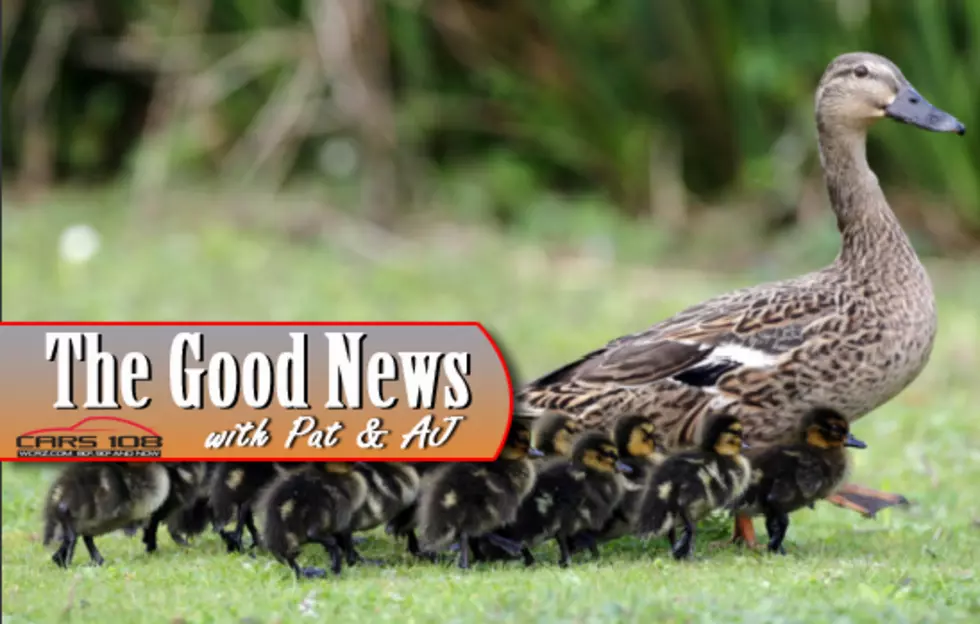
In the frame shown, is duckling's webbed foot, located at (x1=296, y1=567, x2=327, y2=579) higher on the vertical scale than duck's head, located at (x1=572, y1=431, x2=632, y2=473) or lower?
lower

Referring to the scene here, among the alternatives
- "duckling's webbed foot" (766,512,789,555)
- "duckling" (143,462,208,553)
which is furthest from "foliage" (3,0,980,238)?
"duckling" (143,462,208,553)

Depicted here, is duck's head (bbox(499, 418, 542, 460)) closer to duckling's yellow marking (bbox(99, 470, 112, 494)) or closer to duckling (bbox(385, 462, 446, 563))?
duckling (bbox(385, 462, 446, 563))

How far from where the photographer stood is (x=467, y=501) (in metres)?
5.63

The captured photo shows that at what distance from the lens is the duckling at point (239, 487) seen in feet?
18.8

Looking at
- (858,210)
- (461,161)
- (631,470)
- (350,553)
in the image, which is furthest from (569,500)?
(461,161)

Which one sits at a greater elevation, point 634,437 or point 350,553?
point 634,437

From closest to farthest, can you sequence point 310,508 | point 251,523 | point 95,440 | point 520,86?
point 95,440
point 310,508
point 251,523
point 520,86

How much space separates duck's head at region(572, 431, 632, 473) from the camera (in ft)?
19.1

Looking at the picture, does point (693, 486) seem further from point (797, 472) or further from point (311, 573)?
point (311, 573)

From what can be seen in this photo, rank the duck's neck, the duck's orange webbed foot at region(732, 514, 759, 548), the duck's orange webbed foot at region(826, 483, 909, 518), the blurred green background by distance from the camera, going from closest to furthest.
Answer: the duck's orange webbed foot at region(732, 514, 759, 548) < the duck's orange webbed foot at region(826, 483, 909, 518) < the duck's neck < the blurred green background

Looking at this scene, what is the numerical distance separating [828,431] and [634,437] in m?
0.73

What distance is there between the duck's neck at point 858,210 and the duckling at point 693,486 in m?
1.19

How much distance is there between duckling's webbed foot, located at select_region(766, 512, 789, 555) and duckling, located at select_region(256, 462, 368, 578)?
5.16ft

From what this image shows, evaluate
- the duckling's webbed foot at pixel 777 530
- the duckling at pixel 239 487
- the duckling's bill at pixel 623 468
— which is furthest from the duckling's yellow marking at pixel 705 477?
the duckling at pixel 239 487
